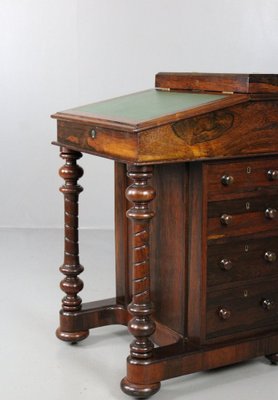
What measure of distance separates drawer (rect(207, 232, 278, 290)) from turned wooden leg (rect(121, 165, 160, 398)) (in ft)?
1.12

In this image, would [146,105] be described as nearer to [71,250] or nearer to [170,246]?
[170,246]

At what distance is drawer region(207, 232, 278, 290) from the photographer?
11.1 feet

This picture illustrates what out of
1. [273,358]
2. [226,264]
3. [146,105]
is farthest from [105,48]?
[273,358]

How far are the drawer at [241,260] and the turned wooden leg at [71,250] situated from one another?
31.0 inches

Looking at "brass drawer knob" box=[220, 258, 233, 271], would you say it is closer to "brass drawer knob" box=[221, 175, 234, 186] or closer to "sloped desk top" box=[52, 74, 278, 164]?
"brass drawer knob" box=[221, 175, 234, 186]

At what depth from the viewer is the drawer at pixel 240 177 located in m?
3.29

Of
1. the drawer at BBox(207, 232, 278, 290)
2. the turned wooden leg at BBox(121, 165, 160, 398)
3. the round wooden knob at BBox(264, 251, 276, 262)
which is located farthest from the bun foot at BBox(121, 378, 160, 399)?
the round wooden knob at BBox(264, 251, 276, 262)

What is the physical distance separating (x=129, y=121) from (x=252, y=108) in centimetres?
55

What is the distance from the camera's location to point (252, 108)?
10.8ft

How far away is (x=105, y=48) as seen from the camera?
613 cm

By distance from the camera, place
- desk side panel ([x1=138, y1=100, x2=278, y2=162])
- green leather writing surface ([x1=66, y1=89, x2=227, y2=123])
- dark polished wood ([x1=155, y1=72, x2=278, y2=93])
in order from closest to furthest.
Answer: desk side panel ([x1=138, y1=100, x2=278, y2=162])
green leather writing surface ([x1=66, y1=89, x2=227, y2=123])
dark polished wood ([x1=155, y1=72, x2=278, y2=93])

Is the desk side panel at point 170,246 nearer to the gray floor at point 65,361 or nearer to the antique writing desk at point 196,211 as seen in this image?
the antique writing desk at point 196,211

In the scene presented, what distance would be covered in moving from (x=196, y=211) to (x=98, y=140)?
514 mm

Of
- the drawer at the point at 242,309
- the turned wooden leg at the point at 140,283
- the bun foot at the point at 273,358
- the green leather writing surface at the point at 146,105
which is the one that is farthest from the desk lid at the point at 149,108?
the bun foot at the point at 273,358
